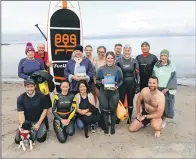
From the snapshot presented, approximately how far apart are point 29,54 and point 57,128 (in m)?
1.45

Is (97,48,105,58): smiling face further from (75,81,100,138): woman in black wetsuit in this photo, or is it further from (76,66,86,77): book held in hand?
(75,81,100,138): woman in black wetsuit

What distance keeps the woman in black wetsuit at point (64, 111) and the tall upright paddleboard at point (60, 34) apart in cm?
138

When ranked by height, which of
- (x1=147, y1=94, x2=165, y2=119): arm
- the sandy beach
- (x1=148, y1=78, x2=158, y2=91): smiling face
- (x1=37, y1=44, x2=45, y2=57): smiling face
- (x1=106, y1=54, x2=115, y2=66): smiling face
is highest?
(x1=37, y1=44, x2=45, y2=57): smiling face

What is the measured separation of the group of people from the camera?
4.65m

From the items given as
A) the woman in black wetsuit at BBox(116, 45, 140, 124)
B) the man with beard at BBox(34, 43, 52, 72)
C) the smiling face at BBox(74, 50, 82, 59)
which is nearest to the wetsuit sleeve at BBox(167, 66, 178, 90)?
the woman in black wetsuit at BBox(116, 45, 140, 124)

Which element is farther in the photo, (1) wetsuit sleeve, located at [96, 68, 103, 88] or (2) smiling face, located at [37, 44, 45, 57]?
(2) smiling face, located at [37, 44, 45, 57]

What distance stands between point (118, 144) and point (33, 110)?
60.4 inches

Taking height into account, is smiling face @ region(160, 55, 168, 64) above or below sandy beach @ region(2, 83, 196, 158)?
above

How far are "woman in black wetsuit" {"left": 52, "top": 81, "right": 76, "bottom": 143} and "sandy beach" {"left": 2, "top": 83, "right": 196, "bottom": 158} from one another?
20 centimetres

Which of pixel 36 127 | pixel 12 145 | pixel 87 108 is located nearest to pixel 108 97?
pixel 87 108

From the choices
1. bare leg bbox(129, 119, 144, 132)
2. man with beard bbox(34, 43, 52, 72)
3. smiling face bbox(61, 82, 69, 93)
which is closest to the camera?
smiling face bbox(61, 82, 69, 93)

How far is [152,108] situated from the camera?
16.3 feet

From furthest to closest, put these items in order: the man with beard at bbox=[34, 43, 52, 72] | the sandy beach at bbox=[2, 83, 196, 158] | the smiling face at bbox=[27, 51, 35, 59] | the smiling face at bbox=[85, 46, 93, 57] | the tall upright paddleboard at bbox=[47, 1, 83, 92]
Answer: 1. the tall upright paddleboard at bbox=[47, 1, 83, 92]
2. the man with beard at bbox=[34, 43, 52, 72]
3. the smiling face at bbox=[85, 46, 93, 57]
4. the smiling face at bbox=[27, 51, 35, 59]
5. the sandy beach at bbox=[2, 83, 196, 158]

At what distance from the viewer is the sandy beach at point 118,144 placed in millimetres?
4202
